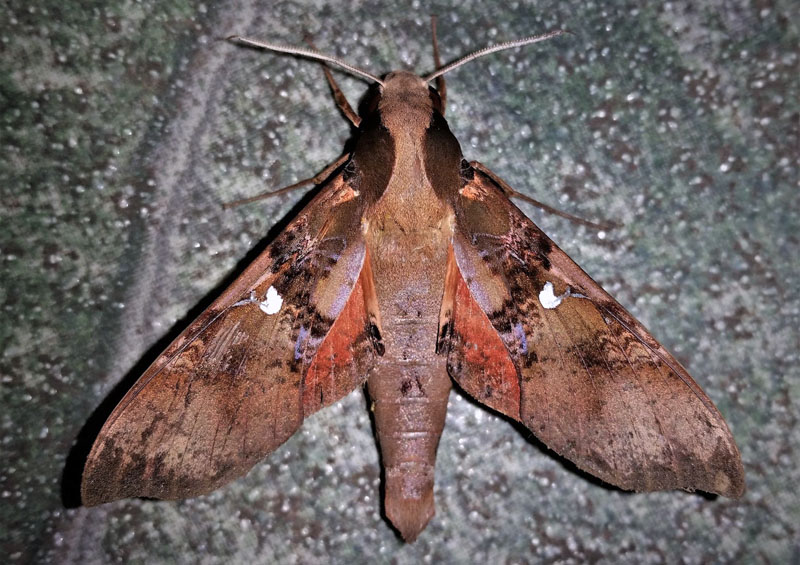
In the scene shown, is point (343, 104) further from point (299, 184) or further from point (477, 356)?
point (477, 356)

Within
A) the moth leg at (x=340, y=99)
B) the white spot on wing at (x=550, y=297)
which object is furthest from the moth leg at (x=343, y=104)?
the white spot on wing at (x=550, y=297)

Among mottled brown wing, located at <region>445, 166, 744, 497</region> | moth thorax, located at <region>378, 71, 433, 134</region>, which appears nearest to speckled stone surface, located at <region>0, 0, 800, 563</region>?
moth thorax, located at <region>378, 71, 433, 134</region>

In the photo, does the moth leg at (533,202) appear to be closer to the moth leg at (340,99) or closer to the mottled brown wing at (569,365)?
the mottled brown wing at (569,365)

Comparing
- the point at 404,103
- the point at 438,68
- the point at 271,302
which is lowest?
the point at 271,302

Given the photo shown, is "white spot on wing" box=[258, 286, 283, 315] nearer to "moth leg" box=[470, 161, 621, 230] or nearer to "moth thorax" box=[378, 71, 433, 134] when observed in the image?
"moth thorax" box=[378, 71, 433, 134]

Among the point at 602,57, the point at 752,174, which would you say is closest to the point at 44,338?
the point at 602,57

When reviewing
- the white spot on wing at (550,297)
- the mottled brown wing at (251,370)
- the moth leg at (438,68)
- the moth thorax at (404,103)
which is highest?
the moth leg at (438,68)

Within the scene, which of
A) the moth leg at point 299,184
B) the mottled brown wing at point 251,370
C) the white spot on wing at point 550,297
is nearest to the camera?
the mottled brown wing at point 251,370

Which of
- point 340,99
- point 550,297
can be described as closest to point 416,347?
point 550,297
